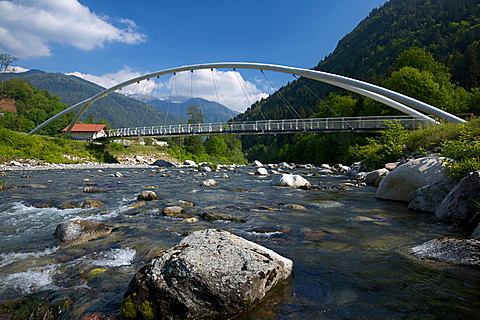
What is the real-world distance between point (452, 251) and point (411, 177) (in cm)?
462

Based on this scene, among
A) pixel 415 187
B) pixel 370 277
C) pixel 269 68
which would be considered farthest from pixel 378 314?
pixel 269 68

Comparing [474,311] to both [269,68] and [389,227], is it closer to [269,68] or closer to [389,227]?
[389,227]

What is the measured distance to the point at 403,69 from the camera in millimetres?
36500

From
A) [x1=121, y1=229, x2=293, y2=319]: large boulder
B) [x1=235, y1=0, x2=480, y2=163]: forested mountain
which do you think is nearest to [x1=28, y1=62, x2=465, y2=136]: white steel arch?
[x1=235, y1=0, x2=480, y2=163]: forested mountain

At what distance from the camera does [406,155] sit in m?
13.5

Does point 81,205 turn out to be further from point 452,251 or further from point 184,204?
point 452,251

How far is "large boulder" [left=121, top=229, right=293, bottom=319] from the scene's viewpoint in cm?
218

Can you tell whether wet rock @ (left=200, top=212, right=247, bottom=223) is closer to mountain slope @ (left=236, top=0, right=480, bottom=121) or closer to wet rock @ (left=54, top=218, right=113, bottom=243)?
wet rock @ (left=54, top=218, right=113, bottom=243)

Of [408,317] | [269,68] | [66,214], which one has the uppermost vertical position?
[269,68]

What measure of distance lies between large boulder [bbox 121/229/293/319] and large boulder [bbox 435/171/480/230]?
413 cm

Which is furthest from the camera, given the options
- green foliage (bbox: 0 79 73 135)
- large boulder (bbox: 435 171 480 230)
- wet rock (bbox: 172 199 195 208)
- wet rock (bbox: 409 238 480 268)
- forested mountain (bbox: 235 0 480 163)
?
green foliage (bbox: 0 79 73 135)

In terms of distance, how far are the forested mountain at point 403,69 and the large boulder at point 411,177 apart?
30873 mm

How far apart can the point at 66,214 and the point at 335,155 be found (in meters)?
42.9

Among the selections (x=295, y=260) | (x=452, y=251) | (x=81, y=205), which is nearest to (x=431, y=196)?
(x=452, y=251)
